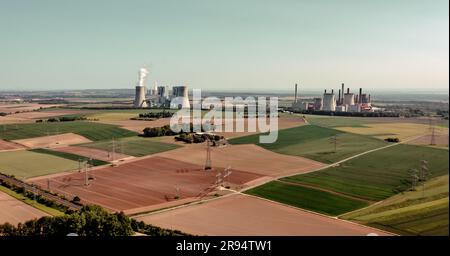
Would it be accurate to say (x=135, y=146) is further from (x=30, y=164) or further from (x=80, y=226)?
(x=80, y=226)

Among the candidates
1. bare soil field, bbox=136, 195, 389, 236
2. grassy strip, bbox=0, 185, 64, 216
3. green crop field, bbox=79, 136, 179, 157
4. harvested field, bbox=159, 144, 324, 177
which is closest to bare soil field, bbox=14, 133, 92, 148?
green crop field, bbox=79, 136, 179, 157

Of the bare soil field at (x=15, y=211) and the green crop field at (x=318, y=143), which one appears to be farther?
the green crop field at (x=318, y=143)

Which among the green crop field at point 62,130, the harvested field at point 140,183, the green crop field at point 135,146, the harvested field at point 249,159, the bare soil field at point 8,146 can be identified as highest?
the green crop field at point 62,130

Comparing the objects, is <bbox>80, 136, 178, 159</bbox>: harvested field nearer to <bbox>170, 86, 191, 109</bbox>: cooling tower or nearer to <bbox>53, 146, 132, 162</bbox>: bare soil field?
<bbox>53, 146, 132, 162</bbox>: bare soil field

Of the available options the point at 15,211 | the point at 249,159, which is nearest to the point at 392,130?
the point at 249,159

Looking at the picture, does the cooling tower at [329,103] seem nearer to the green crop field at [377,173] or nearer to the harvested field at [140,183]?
the green crop field at [377,173]

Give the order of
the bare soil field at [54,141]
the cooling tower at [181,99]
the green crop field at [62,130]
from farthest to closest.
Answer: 1. the cooling tower at [181,99]
2. the green crop field at [62,130]
3. the bare soil field at [54,141]

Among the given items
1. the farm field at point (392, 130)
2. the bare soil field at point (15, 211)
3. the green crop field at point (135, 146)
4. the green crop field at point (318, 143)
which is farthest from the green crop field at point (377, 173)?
the bare soil field at point (15, 211)
